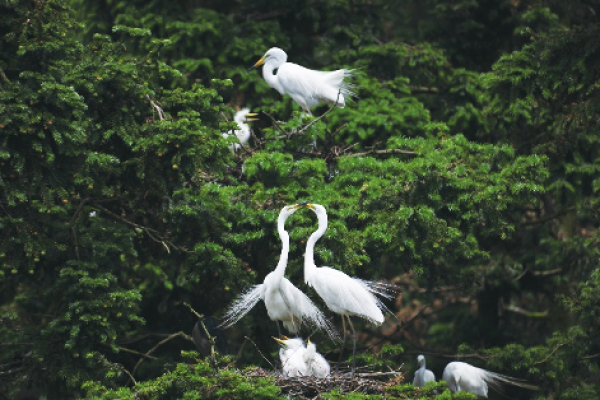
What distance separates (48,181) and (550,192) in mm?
5003

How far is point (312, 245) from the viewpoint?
8820 millimetres

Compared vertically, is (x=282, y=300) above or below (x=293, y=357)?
above

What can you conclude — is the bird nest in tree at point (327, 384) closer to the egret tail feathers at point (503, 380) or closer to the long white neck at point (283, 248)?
the long white neck at point (283, 248)

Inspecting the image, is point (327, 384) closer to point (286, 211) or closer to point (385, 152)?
point (286, 211)

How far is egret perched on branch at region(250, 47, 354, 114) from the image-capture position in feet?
35.7

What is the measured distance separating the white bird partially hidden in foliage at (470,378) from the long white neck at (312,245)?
2011 millimetres

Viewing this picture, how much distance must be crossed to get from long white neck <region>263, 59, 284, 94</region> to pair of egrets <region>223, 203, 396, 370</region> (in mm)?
2342

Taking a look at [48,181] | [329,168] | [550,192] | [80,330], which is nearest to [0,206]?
[48,181]

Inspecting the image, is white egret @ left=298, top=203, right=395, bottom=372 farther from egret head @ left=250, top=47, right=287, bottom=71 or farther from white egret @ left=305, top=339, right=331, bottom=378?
egret head @ left=250, top=47, right=287, bottom=71

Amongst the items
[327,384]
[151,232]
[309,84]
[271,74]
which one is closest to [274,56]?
[271,74]

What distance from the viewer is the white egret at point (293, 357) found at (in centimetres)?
848

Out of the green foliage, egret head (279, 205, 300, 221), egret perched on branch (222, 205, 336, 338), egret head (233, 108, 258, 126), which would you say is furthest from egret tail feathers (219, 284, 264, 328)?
egret head (233, 108, 258, 126)

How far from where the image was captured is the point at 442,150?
32.4 feet

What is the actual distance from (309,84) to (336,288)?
115 inches
